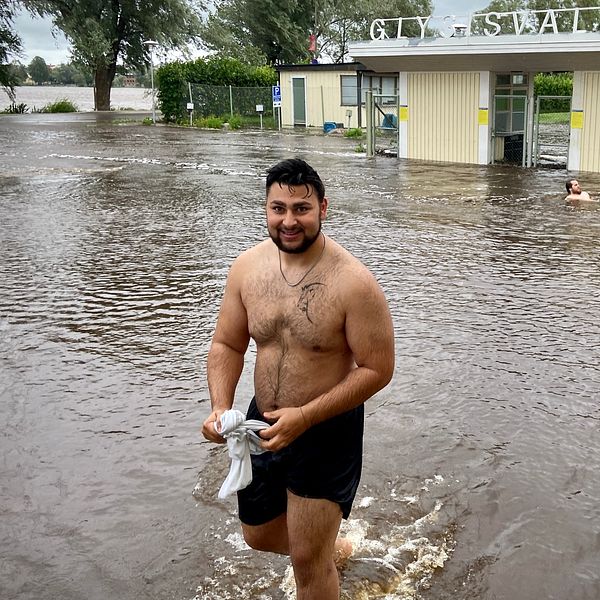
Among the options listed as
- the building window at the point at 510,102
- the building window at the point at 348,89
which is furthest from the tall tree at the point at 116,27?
the building window at the point at 510,102

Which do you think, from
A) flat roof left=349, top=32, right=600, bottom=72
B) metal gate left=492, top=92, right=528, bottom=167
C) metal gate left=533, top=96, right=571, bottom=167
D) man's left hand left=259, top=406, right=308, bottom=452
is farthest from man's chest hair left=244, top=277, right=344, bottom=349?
metal gate left=492, top=92, right=528, bottom=167

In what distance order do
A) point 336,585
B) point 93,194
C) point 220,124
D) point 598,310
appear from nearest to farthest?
point 336,585
point 598,310
point 93,194
point 220,124

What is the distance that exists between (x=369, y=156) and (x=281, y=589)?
21.0 m

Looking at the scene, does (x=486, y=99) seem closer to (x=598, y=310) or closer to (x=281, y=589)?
(x=598, y=310)

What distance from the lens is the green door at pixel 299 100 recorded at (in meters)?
36.8

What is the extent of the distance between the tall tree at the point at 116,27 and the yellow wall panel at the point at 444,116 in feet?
91.6

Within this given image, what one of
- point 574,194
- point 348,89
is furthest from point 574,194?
point 348,89

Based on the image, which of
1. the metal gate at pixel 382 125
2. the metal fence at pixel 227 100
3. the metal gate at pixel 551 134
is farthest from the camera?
the metal fence at pixel 227 100

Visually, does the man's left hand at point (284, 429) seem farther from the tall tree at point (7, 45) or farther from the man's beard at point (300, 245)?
the tall tree at point (7, 45)

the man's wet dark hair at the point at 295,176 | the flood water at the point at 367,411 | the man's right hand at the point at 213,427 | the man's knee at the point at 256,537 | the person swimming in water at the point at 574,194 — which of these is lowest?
the flood water at the point at 367,411

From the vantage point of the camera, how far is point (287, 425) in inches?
115

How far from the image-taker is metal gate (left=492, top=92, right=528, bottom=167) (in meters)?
21.1

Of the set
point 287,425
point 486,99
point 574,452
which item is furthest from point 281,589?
point 486,99

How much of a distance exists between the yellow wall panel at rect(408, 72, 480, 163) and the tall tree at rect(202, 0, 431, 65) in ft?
96.0
